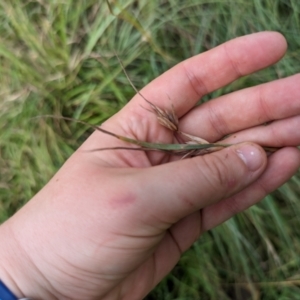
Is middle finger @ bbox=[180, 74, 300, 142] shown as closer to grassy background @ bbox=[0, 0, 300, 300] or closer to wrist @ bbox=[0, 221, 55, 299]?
grassy background @ bbox=[0, 0, 300, 300]

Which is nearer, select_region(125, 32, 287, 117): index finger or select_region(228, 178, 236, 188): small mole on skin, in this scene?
select_region(228, 178, 236, 188): small mole on skin

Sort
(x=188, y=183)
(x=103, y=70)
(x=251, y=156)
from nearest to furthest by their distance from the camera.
Answer: (x=188, y=183) < (x=251, y=156) < (x=103, y=70)

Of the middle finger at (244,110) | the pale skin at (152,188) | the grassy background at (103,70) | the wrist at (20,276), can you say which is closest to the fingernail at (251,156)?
the pale skin at (152,188)

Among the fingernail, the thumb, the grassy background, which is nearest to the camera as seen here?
the thumb

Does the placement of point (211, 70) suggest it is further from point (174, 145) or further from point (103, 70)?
point (103, 70)

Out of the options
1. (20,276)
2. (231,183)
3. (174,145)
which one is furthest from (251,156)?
(20,276)

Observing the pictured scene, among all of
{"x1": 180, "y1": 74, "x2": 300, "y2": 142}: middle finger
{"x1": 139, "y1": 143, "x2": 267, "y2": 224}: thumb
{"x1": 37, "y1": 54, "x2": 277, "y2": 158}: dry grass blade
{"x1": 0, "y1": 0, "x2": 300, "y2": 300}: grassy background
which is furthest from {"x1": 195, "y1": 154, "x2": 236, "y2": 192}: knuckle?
{"x1": 0, "y1": 0, "x2": 300, "y2": 300}: grassy background

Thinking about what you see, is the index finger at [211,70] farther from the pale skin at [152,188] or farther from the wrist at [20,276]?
the wrist at [20,276]
